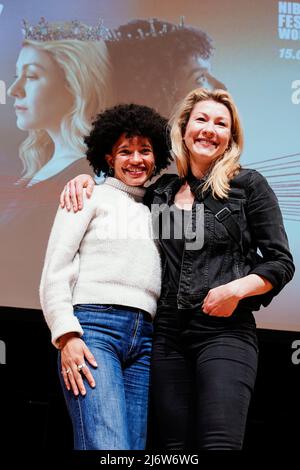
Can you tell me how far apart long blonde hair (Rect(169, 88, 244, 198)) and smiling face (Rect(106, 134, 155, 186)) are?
82mm

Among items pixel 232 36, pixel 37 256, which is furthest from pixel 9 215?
pixel 232 36

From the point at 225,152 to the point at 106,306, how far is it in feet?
1.72

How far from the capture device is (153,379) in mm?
1631

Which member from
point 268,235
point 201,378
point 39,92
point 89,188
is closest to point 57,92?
point 39,92

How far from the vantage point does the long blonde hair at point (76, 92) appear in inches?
106

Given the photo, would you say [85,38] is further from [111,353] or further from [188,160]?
[111,353]

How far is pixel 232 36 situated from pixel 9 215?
1.21 metres

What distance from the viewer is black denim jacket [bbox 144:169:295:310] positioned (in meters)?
1.60

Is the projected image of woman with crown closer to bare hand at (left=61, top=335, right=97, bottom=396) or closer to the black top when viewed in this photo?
the black top

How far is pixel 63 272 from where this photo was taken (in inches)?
63.8

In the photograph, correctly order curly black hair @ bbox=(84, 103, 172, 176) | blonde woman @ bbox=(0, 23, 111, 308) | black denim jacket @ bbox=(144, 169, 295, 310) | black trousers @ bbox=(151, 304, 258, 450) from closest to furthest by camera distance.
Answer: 1. black trousers @ bbox=(151, 304, 258, 450)
2. black denim jacket @ bbox=(144, 169, 295, 310)
3. curly black hair @ bbox=(84, 103, 172, 176)
4. blonde woman @ bbox=(0, 23, 111, 308)

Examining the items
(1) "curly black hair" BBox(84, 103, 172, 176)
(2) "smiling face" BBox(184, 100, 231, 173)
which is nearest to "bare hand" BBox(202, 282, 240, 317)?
(2) "smiling face" BBox(184, 100, 231, 173)

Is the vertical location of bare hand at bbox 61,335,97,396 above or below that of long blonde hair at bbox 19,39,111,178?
below

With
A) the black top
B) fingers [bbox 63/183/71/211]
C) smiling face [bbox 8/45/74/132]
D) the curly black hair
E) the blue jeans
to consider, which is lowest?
the blue jeans
